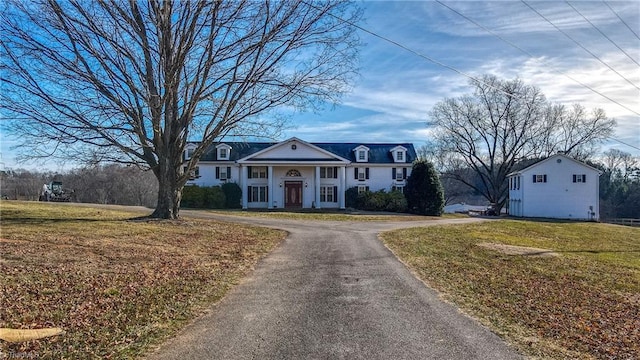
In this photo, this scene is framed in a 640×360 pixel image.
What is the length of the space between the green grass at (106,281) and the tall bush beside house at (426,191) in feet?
80.0

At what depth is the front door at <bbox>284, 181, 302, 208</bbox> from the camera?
41.0 m

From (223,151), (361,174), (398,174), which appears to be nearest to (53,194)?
(223,151)

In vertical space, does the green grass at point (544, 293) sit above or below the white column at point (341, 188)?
below

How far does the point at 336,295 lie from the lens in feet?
24.8

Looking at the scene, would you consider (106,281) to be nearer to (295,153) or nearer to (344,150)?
(295,153)

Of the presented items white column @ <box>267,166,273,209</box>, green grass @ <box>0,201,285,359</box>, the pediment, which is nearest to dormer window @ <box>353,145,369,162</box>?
A: the pediment

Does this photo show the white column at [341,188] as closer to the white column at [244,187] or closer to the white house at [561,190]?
the white column at [244,187]

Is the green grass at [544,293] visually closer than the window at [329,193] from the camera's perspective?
Yes

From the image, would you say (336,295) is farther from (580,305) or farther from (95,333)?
(580,305)

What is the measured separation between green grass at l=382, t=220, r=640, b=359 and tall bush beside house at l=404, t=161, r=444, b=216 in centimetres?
1967

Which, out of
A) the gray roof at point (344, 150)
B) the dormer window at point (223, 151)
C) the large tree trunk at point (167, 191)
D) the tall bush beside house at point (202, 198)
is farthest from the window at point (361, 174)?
the large tree trunk at point (167, 191)

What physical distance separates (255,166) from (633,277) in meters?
31.9

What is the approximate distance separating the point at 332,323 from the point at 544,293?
513 cm

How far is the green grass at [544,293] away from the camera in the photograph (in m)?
5.73
